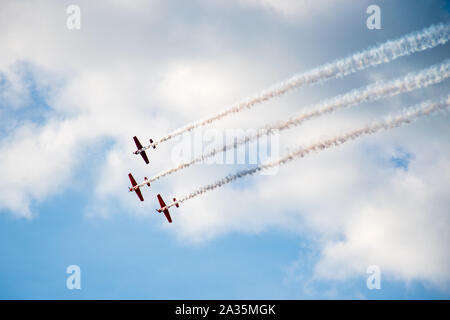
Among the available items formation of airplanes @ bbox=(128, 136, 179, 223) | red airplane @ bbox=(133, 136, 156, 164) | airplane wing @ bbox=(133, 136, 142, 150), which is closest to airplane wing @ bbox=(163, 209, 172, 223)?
formation of airplanes @ bbox=(128, 136, 179, 223)

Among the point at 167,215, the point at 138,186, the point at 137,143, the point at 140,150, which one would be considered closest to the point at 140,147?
the point at 140,150

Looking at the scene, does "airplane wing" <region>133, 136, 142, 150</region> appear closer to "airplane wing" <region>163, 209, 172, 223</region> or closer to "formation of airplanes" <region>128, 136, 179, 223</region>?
"formation of airplanes" <region>128, 136, 179, 223</region>

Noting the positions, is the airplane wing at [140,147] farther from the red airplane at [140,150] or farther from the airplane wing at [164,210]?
the airplane wing at [164,210]

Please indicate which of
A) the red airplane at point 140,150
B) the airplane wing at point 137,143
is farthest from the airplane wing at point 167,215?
the airplane wing at point 137,143

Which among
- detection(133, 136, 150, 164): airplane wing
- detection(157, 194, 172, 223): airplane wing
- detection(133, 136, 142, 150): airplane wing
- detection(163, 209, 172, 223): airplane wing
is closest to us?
detection(133, 136, 142, 150): airplane wing

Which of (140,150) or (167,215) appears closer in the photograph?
(140,150)

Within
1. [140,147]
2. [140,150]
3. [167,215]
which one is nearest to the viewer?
[140,150]

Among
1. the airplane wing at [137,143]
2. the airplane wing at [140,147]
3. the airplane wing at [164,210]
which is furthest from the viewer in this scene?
the airplane wing at [164,210]

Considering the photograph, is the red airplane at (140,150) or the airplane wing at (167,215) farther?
the airplane wing at (167,215)

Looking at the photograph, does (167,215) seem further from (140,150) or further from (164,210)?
(140,150)

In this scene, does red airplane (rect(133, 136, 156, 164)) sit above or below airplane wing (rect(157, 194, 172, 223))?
above
